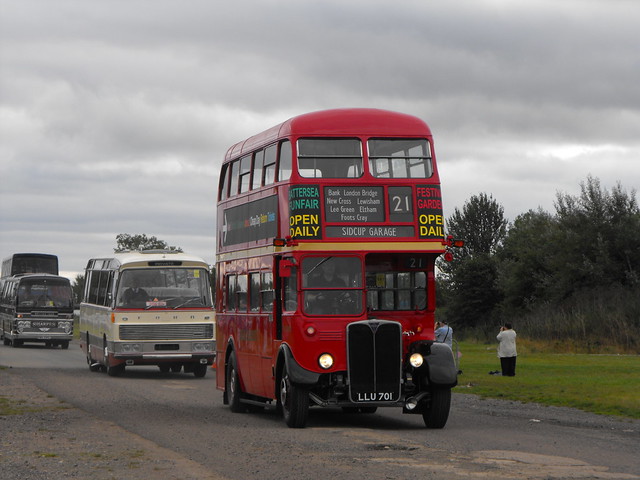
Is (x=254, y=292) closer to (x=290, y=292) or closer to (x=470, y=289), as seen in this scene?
(x=290, y=292)

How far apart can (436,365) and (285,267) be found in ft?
8.29

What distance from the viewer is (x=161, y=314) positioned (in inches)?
1237

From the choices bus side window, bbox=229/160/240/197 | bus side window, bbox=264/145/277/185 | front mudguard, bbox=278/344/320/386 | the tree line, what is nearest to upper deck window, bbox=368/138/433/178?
bus side window, bbox=264/145/277/185

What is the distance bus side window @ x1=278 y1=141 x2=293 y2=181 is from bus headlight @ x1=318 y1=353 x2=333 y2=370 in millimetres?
2669

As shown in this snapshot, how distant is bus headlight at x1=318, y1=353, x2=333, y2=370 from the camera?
1730 cm

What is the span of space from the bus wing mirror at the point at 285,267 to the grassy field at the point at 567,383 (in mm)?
6377

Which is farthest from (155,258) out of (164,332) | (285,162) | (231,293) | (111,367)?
(285,162)

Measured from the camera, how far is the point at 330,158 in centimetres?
1800

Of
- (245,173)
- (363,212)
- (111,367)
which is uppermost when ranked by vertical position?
(245,173)

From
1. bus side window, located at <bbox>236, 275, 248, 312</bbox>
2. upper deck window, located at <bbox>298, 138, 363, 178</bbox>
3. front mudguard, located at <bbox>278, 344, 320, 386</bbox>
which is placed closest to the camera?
front mudguard, located at <bbox>278, 344, 320, 386</bbox>

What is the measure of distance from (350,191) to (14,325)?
36552mm

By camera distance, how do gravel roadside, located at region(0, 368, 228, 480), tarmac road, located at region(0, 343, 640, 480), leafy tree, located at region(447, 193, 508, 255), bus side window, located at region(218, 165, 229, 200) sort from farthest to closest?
1. leafy tree, located at region(447, 193, 508, 255)
2. bus side window, located at region(218, 165, 229, 200)
3. tarmac road, located at region(0, 343, 640, 480)
4. gravel roadside, located at region(0, 368, 228, 480)

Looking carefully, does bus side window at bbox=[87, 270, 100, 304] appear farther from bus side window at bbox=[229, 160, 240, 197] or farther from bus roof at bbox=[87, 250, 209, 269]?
bus side window at bbox=[229, 160, 240, 197]

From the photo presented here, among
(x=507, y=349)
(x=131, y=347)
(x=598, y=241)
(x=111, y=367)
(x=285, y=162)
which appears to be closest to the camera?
(x=285, y=162)
